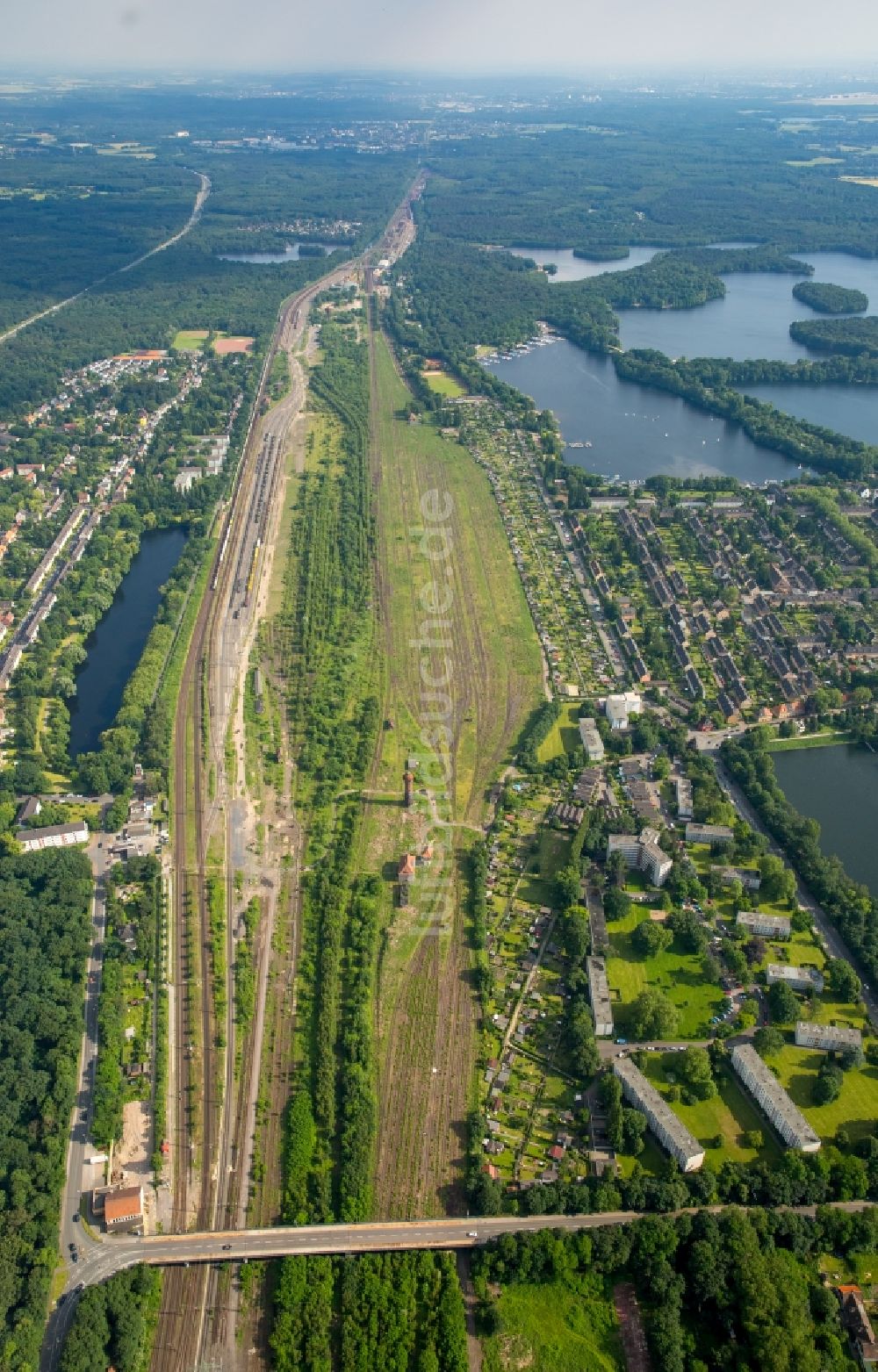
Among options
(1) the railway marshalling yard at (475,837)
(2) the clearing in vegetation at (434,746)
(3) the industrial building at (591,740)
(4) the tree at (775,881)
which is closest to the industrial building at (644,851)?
(1) the railway marshalling yard at (475,837)

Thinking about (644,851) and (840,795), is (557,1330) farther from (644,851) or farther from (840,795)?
(840,795)

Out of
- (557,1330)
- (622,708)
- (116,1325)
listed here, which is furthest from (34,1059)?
(622,708)

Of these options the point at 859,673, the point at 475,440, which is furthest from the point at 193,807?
the point at 475,440

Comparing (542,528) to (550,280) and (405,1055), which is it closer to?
(405,1055)

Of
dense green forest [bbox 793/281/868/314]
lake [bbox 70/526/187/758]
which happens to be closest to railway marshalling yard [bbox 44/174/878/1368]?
lake [bbox 70/526/187/758]

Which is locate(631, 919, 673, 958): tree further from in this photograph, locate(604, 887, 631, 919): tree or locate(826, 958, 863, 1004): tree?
locate(826, 958, 863, 1004): tree

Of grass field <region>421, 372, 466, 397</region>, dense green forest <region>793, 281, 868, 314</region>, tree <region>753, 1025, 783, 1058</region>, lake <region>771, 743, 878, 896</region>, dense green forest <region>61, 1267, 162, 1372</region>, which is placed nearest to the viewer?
dense green forest <region>61, 1267, 162, 1372</region>

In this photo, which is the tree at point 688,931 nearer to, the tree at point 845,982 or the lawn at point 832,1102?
the tree at point 845,982
